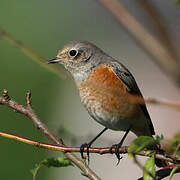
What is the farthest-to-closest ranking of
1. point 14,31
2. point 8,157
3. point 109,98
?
1. point 14,31
2. point 8,157
3. point 109,98

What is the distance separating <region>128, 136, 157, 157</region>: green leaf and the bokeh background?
13.4 feet

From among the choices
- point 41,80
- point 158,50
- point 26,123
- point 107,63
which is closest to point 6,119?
point 26,123

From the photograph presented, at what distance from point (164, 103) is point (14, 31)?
13.0 meters

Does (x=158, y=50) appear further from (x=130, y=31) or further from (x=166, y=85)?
(x=166, y=85)

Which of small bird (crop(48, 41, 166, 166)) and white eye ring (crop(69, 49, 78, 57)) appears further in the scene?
white eye ring (crop(69, 49, 78, 57))

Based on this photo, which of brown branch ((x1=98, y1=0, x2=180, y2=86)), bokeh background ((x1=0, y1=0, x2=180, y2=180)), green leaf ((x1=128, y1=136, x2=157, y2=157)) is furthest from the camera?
bokeh background ((x1=0, y1=0, x2=180, y2=180))

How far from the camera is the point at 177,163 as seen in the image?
7.14 ft

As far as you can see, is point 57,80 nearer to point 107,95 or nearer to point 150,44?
point 107,95

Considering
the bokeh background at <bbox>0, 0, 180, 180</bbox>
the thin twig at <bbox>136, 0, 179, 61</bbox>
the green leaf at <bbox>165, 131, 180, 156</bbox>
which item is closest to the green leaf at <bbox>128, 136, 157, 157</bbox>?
the green leaf at <bbox>165, 131, 180, 156</bbox>

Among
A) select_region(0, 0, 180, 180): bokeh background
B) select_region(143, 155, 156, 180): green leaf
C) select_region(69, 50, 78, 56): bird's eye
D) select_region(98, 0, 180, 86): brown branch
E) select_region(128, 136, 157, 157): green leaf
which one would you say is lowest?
select_region(143, 155, 156, 180): green leaf

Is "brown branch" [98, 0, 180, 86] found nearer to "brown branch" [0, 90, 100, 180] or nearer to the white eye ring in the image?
"brown branch" [0, 90, 100, 180]

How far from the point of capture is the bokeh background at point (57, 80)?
9.72m

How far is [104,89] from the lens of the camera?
3.85 metres

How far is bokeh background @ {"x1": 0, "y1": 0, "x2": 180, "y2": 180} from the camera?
9.72m
